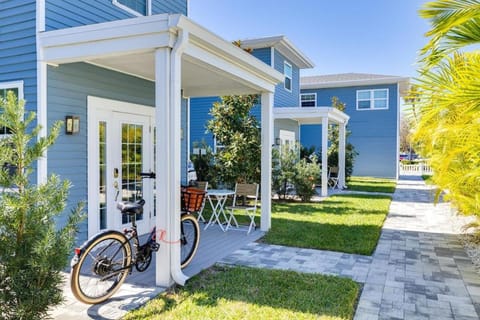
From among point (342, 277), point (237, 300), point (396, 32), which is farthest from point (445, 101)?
point (396, 32)

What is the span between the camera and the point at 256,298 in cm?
385

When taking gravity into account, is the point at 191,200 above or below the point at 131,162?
below

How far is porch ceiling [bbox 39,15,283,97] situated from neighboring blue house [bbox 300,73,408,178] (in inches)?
643

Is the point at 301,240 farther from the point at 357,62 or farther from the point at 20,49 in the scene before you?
the point at 357,62

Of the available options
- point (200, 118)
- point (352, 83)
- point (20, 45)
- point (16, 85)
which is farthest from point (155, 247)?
point (352, 83)

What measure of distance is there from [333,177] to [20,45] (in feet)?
40.4

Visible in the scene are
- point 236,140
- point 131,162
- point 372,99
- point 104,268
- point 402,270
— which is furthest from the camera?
point 372,99

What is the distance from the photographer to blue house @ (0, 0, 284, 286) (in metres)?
4.09

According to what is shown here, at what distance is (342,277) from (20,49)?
5.18 meters

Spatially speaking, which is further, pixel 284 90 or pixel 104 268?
pixel 284 90

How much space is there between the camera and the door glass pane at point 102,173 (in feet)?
18.4

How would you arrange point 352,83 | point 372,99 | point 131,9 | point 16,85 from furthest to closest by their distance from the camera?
point 372,99 → point 352,83 → point 131,9 → point 16,85

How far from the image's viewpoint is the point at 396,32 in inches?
576

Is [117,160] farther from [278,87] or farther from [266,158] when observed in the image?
[278,87]
